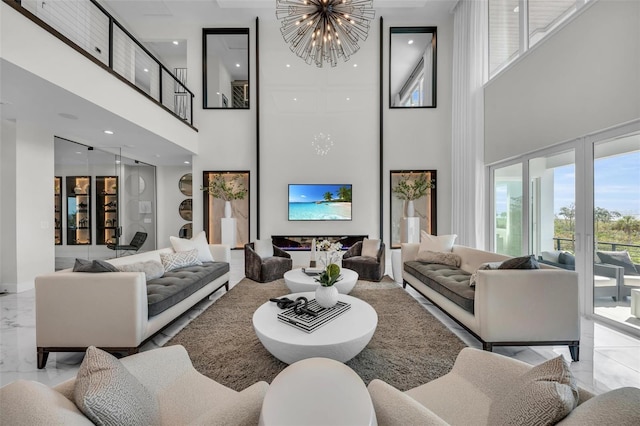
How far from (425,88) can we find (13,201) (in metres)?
7.77

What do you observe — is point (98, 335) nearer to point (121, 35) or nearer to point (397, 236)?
point (397, 236)

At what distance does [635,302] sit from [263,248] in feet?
15.5

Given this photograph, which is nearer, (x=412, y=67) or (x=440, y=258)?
(x=440, y=258)

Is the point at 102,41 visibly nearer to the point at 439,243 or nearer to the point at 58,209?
the point at 58,209

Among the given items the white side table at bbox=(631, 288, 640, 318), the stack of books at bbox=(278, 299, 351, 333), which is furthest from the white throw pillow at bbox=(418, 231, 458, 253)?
the stack of books at bbox=(278, 299, 351, 333)

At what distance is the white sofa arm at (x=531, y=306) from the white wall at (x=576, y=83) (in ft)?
6.30

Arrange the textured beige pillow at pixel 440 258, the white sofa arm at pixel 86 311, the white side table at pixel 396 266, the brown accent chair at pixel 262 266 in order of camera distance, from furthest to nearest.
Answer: the white side table at pixel 396 266, the brown accent chair at pixel 262 266, the textured beige pillow at pixel 440 258, the white sofa arm at pixel 86 311

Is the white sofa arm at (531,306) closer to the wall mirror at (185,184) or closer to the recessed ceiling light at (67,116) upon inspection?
the recessed ceiling light at (67,116)

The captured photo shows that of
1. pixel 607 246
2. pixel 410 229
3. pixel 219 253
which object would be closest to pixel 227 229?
pixel 219 253

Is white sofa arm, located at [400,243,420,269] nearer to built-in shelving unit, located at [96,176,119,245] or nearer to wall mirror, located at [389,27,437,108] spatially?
wall mirror, located at [389,27,437,108]

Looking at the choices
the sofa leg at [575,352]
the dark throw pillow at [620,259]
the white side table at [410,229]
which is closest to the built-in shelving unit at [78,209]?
the white side table at [410,229]

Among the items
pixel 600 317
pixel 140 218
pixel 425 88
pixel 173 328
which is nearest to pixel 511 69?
pixel 425 88

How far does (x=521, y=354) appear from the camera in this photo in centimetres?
233

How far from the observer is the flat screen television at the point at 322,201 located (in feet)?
20.3
